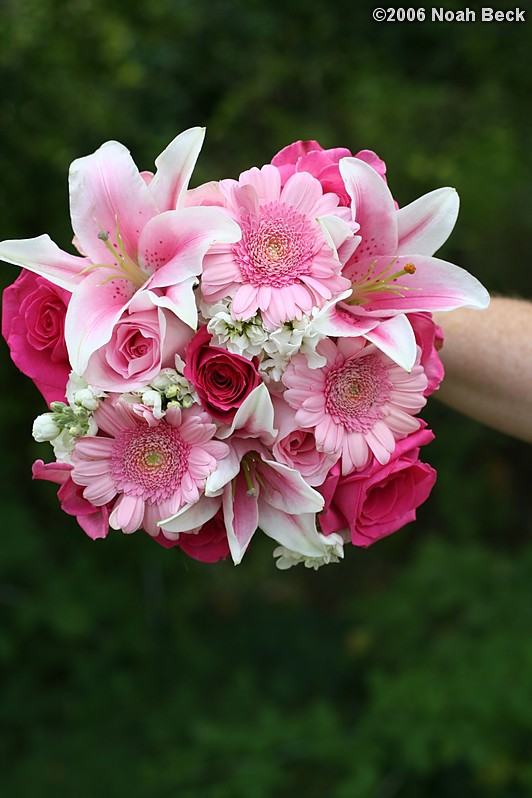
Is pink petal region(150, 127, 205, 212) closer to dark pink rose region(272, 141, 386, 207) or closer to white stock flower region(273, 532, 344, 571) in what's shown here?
dark pink rose region(272, 141, 386, 207)

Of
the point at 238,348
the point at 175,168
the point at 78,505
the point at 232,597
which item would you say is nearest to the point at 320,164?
the point at 175,168

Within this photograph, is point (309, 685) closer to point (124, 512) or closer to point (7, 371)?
point (7, 371)

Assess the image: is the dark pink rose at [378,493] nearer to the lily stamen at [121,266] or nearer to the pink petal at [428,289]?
the pink petal at [428,289]

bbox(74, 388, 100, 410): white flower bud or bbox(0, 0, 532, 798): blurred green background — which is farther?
bbox(0, 0, 532, 798): blurred green background

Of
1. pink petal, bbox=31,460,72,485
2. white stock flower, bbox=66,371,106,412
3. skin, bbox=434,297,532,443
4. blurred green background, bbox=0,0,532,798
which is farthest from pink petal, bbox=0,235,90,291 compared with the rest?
blurred green background, bbox=0,0,532,798

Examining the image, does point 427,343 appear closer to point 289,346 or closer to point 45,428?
point 289,346

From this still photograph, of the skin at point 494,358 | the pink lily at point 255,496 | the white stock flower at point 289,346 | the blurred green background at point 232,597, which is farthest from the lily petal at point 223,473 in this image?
→ the blurred green background at point 232,597

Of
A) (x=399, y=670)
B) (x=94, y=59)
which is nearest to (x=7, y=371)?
(x=94, y=59)
